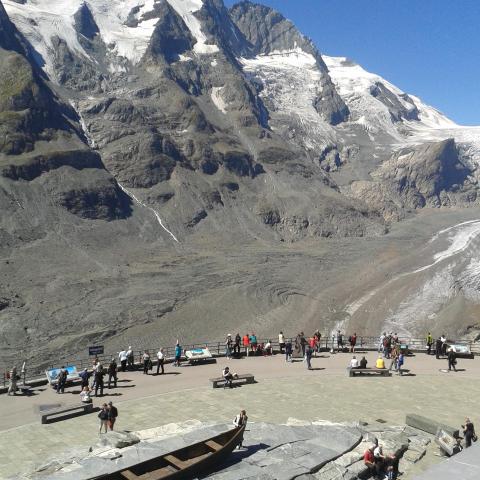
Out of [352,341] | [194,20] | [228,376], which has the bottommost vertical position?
[228,376]

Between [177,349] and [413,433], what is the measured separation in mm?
10845

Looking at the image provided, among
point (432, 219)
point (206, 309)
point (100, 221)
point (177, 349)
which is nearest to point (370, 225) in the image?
point (432, 219)

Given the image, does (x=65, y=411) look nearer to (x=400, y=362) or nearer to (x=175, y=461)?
(x=175, y=461)

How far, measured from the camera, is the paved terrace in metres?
15.4

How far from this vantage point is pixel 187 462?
12016 millimetres

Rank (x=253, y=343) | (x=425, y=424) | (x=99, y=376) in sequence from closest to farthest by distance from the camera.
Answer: (x=425, y=424) < (x=99, y=376) < (x=253, y=343)

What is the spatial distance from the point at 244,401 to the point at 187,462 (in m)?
7.03

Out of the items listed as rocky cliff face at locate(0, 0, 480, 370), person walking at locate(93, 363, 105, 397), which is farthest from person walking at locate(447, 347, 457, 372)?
rocky cliff face at locate(0, 0, 480, 370)

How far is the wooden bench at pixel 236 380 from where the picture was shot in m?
20.2

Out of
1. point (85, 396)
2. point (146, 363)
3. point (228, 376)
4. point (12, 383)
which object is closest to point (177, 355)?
point (146, 363)

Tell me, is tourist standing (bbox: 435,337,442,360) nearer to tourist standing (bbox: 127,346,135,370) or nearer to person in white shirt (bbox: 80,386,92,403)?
tourist standing (bbox: 127,346,135,370)

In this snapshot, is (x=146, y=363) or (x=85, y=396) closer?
(x=85, y=396)

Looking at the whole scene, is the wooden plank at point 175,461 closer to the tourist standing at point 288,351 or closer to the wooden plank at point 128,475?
the wooden plank at point 128,475

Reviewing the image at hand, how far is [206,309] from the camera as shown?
174 feet
